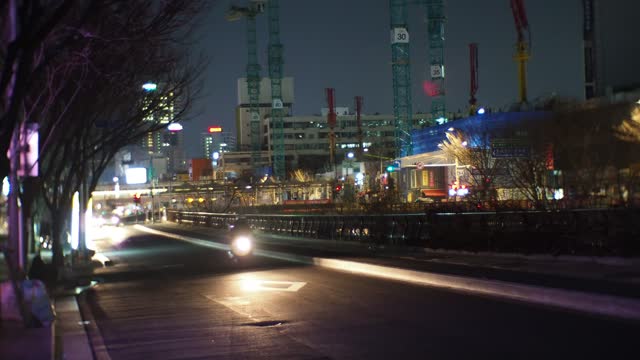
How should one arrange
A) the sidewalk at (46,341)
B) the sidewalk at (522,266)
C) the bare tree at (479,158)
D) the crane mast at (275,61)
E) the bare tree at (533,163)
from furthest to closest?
the crane mast at (275,61) → the bare tree at (479,158) → the bare tree at (533,163) → the sidewalk at (522,266) → the sidewalk at (46,341)

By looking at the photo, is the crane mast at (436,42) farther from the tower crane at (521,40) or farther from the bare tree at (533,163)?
the bare tree at (533,163)

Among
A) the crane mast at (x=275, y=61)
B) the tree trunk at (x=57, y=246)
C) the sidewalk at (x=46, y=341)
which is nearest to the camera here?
the sidewalk at (x=46, y=341)

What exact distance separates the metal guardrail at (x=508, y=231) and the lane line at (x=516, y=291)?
4664mm

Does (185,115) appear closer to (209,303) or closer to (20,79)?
(209,303)

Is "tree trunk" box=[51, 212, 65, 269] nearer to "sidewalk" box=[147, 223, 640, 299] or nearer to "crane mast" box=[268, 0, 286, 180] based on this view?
"sidewalk" box=[147, 223, 640, 299]

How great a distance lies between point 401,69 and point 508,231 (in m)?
95.8

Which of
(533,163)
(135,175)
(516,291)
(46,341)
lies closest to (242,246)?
(533,163)

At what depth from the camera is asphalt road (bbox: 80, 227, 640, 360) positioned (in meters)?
10.4

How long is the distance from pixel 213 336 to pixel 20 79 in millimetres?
4915

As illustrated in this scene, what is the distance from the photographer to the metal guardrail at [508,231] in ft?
64.3

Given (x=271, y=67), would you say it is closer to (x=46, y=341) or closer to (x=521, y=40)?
(x=521, y=40)

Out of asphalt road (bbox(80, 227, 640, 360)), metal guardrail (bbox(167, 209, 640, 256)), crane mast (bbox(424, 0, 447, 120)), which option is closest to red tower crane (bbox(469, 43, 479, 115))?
crane mast (bbox(424, 0, 447, 120))

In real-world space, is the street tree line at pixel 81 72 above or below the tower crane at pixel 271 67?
below

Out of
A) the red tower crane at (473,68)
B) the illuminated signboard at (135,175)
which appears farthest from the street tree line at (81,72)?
the red tower crane at (473,68)
